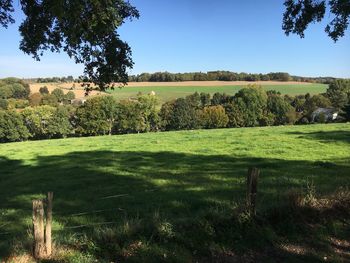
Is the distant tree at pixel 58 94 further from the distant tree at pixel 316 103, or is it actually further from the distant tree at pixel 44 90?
the distant tree at pixel 316 103

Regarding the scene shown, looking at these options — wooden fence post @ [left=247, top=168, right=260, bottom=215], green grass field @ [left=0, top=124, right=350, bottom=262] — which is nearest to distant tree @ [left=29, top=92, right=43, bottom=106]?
green grass field @ [left=0, top=124, right=350, bottom=262]

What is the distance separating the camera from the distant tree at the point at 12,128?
80500 mm

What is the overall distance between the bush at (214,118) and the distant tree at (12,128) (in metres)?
39.7

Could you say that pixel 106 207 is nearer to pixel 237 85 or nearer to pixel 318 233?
pixel 318 233

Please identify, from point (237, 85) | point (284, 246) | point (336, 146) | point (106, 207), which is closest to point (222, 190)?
point (106, 207)

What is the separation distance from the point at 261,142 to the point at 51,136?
2881 inches

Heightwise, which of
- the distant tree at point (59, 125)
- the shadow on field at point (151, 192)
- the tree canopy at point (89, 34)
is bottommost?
the distant tree at point (59, 125)

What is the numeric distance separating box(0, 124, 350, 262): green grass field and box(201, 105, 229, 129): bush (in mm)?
69231

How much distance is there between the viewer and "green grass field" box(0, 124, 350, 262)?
279 inches

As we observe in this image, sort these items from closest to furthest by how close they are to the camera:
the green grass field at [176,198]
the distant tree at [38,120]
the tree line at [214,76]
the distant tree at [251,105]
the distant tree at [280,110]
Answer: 1. the green grass field at [176,198]
2. the distant tree at [38,120]
3. the distant tree at [251,105]
4. the distant tree at [280,110]
5. the tree line at [214,76]

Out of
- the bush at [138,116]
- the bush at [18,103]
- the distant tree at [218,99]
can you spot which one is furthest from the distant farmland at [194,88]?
the bush at [138,116]

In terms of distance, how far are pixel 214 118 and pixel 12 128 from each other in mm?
43908

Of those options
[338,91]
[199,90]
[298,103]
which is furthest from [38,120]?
[338,91]

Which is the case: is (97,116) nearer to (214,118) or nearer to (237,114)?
(214,118)
